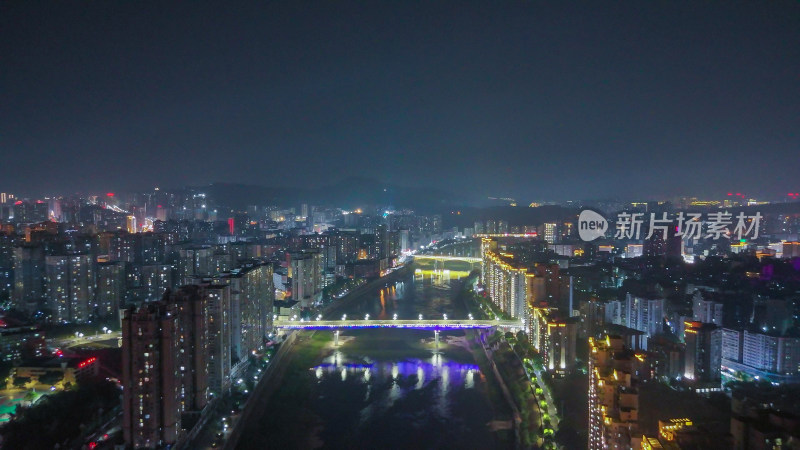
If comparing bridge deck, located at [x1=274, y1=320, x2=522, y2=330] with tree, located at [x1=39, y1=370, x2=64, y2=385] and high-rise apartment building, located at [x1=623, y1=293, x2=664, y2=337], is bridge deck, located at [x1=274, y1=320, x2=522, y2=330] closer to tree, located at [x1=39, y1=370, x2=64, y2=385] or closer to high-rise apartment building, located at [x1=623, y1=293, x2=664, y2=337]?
high-rise apartment building, located at [x1=623, y1=293, x2=664, y2=337]

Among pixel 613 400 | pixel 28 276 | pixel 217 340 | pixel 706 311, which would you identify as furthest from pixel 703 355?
pixel 28 276

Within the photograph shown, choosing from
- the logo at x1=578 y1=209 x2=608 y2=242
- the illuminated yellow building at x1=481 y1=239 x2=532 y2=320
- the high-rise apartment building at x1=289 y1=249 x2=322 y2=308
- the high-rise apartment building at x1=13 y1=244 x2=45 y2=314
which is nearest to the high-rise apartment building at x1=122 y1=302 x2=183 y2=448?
the high-rise apartment building at x1=13 y1=244 x2=45 y2=314

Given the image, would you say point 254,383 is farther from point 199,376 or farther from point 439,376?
point 439,376

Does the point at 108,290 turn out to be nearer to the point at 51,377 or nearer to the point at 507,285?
the point at 51,377

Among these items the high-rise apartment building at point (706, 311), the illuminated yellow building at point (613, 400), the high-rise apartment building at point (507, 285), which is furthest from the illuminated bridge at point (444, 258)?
the illuminated yellow building at point (613, 400)

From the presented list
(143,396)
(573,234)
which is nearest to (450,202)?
(573,234)
